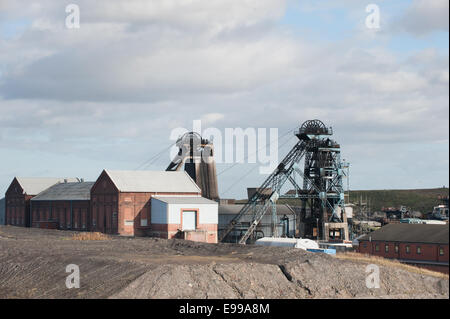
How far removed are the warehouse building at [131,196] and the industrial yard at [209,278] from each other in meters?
25.0

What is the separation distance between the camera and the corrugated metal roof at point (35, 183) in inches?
3745

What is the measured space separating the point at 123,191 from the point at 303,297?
38517mm

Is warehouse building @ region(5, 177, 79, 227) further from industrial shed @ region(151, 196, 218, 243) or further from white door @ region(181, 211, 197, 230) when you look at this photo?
white door @ region(181, 211, 197, 230)

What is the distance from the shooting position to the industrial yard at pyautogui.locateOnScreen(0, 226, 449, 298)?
116 ft

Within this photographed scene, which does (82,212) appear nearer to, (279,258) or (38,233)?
(38,233)

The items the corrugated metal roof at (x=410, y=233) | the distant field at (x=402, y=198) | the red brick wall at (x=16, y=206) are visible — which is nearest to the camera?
the corrugated metal roof at (x=410, y=233)

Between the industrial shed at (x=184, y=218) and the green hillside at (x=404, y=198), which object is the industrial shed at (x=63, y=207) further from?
the green hillside at (x=404, y=198)

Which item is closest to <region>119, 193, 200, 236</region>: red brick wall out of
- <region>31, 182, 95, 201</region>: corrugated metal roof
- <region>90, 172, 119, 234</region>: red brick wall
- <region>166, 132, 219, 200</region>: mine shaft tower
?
<region>90, 172, 119, 234</region>: red brick wall

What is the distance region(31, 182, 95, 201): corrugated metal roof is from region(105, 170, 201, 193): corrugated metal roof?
7303 millimetres

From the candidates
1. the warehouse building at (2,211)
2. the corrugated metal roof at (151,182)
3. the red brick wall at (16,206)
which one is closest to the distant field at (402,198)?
the warehouse building at (2,211)

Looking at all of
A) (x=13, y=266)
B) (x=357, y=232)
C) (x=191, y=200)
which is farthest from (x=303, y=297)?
(x=357, y=232)

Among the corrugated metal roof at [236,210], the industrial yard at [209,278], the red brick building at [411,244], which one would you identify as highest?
the corrugated metal roof at [236,210]

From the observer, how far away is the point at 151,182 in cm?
7475

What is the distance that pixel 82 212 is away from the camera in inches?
3145
